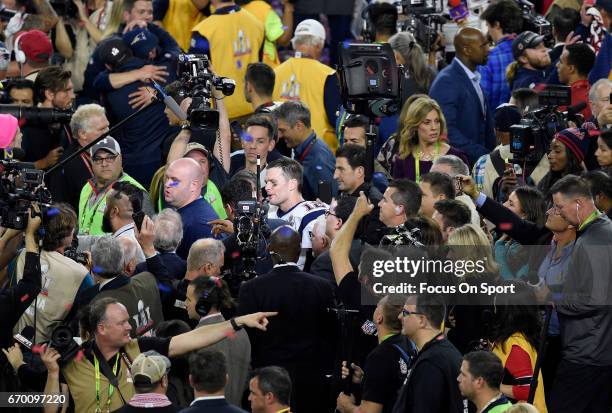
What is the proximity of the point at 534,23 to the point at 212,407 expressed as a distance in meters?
7.00

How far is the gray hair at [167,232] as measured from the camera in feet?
31.9

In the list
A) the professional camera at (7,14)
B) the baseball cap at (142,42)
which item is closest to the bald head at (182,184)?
the baseball cap at (142,42)

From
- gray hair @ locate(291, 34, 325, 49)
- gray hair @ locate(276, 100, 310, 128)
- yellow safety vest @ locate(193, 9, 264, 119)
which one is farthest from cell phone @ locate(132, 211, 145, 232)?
gray hair @ locate(291, 34, 325, 49)

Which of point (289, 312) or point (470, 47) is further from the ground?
point (470, 47)

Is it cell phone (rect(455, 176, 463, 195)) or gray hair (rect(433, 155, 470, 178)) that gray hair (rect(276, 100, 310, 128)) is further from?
cell phone (rect(455, 176, 463, 195))

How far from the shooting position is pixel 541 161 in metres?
11.7

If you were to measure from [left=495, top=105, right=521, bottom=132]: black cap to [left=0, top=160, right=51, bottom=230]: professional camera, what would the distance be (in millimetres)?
4327

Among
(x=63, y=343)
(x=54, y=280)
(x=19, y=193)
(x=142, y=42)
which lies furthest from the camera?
(x=142, y=42)

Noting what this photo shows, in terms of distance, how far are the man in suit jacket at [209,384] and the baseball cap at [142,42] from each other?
5341mm

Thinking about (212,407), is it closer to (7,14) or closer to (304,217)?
(304,217)

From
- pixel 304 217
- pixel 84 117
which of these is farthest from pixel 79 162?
pixel 304 217

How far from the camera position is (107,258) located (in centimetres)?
907

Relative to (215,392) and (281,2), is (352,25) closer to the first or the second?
(281,2)

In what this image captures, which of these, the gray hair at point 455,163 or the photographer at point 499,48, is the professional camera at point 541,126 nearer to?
the gray hair at point 455,163
